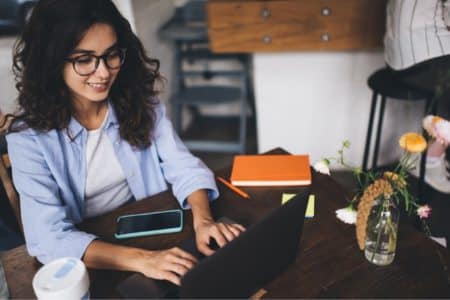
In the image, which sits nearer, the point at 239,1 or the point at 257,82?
the point at 239,1

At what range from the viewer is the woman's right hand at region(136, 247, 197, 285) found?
0.90 m

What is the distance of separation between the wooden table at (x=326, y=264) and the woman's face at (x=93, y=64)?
339mm

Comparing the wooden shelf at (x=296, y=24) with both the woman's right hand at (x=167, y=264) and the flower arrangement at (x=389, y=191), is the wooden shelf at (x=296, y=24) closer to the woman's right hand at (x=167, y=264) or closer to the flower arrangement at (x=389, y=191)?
the flower arrangement at (x=389, y=191)

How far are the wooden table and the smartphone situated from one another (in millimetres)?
17

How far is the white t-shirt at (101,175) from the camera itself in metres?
1.30

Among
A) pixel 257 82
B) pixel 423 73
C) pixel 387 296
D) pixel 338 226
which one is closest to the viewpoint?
pixel 387 296

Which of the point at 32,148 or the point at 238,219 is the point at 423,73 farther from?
the point at 32,148

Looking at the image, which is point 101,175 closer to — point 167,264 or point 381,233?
point 167,264

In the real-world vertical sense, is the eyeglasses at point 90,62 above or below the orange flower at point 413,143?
above

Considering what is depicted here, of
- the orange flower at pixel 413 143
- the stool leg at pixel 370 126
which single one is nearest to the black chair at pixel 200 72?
the stool leg at pixel 370 126

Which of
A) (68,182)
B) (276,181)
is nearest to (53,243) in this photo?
(68,182)

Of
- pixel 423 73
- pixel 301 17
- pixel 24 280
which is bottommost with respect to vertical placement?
pixel 24 280

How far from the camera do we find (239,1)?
224 centimetres

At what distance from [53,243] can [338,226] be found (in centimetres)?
67
